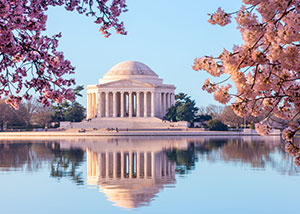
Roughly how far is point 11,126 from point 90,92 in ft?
91.3

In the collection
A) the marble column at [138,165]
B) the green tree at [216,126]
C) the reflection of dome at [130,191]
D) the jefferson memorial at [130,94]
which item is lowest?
the reflection of dome at [130,191]

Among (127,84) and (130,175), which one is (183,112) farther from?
(130,175)

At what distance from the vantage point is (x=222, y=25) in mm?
8797

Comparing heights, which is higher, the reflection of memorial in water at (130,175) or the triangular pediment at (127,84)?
the triangular pediment at (127,84)

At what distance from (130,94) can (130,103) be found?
86.3 inches

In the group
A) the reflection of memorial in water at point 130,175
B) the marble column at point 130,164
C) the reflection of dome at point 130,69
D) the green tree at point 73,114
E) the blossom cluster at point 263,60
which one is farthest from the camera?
the reflection of dome at point 130,69

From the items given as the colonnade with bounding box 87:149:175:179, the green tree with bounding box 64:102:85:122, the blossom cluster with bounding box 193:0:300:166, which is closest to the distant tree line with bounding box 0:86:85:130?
the green tree with bounding box 64:102:85:122

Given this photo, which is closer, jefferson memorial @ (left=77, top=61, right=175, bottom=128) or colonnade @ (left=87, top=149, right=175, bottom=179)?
colonnade @ (left=87, top=149, right=175, bottom=179)

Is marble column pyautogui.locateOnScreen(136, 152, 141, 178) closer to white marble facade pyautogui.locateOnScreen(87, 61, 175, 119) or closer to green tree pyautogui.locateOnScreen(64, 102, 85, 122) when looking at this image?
green tree pyautogui.locateOnScreen(64, 102, 85, 122)

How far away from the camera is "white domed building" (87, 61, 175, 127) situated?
418ft

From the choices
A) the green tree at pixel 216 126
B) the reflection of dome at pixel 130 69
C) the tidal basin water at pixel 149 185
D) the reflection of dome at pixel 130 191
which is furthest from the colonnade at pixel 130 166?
the reflection of dome at pixel 130 69

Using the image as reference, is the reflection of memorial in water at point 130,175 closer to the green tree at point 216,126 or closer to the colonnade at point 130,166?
the colonnade at point 130,166

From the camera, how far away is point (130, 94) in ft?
423

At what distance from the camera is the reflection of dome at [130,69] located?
13375 cm
